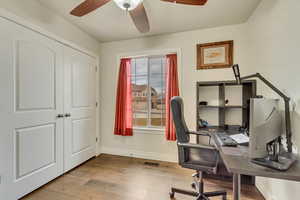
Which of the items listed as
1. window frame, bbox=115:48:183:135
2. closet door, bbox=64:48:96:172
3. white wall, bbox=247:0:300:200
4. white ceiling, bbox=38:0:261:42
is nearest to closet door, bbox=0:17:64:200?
closet door, bbox=64:48:96:172

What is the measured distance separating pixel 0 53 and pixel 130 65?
1901 mm

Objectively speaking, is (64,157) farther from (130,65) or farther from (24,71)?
(130,65)

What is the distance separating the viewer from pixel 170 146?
9.17 ft

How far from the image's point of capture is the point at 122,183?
2078 millimetres

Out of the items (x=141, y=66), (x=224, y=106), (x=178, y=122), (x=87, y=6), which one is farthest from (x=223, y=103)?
(x=87, y=6)

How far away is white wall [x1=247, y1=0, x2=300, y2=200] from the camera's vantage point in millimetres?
1236

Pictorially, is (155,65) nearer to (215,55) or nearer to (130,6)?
(215,55)

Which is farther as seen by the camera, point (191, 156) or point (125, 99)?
point (125, 99)

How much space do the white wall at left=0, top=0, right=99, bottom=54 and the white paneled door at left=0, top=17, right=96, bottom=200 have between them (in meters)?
0.16

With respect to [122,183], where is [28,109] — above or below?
above

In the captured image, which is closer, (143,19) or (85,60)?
(143,19)

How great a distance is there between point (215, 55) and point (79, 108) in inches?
99.2

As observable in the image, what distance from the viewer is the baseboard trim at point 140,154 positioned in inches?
110

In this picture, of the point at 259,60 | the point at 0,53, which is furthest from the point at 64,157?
the point at 259,60
